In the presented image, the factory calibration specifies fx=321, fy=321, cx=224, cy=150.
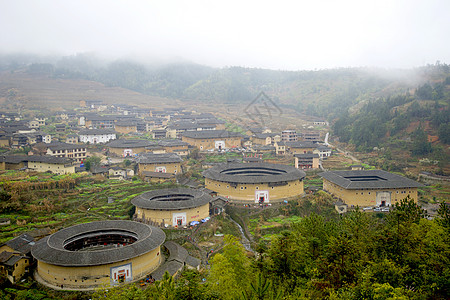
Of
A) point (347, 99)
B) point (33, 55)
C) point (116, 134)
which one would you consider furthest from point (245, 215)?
point (33, 55)

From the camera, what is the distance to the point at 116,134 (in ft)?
213

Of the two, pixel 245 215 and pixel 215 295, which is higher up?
pixel 215 295

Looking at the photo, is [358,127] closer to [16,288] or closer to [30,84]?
[16,288]

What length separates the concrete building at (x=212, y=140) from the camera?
6381cm

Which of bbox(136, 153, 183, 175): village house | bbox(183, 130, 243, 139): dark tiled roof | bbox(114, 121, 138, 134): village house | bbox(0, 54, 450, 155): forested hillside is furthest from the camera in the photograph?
bbox(114, 121, 138, 134): village house

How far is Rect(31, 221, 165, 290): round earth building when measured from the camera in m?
21.8

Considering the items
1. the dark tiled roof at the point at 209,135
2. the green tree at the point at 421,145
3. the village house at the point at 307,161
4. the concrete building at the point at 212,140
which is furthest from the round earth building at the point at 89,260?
the green tree at the point at 421,145

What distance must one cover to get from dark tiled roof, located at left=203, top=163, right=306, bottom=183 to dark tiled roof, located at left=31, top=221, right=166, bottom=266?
1625 centimetres

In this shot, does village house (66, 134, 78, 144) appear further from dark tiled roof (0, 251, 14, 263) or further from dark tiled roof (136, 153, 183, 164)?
dark tiled roof (0, 251, 14, 263)

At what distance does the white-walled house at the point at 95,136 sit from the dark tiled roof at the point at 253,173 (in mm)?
26670

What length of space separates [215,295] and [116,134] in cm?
5516

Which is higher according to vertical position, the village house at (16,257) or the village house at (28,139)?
the village house at (28,139)

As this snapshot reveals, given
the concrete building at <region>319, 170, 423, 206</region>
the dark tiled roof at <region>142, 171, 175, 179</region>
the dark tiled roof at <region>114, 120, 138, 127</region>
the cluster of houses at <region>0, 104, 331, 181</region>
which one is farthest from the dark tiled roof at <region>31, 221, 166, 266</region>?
the dark tiled roof at <region>114, 120, 138, 127</region>

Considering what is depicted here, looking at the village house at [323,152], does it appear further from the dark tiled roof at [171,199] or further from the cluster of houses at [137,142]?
the dark tiled roof at [171,199]
